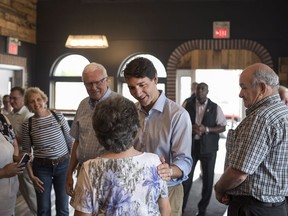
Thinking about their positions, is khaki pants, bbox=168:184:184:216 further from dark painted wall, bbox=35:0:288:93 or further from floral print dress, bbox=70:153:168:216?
dark painted wall, bbox=35:0:288:93

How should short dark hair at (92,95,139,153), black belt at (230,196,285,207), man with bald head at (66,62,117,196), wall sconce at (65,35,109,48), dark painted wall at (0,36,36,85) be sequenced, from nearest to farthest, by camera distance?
1. short dark hair at (92,95,139,153)
2. black belt at (230,196,285,207)
3. man with bald head at (66,62,117,196)
4. wall sconce at (65,35,109,48)
5. dark painted wall at (0,36,36,85)

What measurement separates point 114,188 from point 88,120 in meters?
1.42

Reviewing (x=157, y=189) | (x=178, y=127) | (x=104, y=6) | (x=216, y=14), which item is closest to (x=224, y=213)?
(x=178, y=127)

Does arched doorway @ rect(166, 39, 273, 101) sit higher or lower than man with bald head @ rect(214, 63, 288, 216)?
higher

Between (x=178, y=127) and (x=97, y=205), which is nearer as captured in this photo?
(x=97, y=205)

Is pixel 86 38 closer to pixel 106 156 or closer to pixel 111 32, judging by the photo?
pixel 111 32

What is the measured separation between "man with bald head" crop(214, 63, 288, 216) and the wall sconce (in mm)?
4951

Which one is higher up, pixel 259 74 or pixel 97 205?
pixel 259 74

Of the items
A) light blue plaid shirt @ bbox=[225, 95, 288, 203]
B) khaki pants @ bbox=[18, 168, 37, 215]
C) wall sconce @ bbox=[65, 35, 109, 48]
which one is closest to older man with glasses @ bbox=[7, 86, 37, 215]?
khaki pants @ bbox=[18, 168, 37, 215]

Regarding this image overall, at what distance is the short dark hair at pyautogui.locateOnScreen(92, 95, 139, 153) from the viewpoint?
5.25 feet

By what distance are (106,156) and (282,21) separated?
6244 mm

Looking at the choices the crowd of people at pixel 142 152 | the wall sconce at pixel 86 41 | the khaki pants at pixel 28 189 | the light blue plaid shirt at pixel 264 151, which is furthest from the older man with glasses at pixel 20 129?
the light blue plaid shirt at pixel 264 151

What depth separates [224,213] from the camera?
15.7ft

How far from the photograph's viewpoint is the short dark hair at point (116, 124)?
160 centimetres
